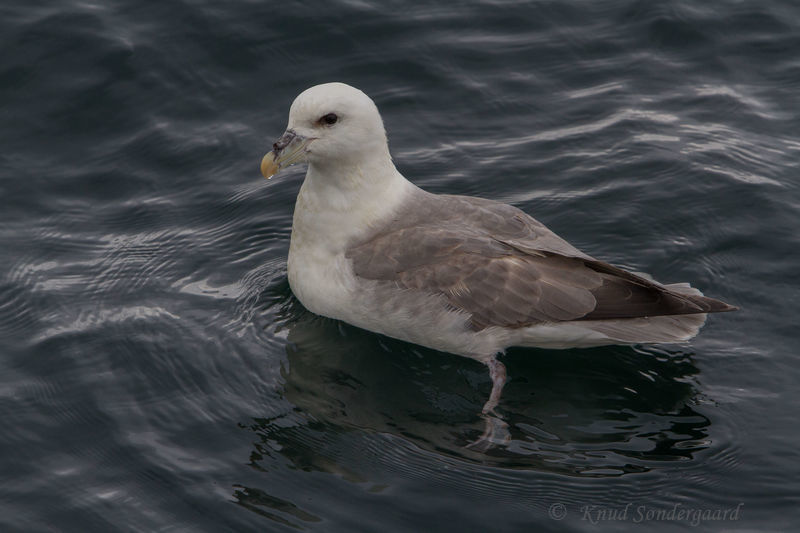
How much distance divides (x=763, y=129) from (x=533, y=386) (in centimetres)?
350

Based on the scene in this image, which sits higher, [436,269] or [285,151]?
[285,151]

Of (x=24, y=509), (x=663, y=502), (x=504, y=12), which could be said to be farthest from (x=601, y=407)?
(x=504, y=12)

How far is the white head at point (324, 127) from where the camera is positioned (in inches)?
255

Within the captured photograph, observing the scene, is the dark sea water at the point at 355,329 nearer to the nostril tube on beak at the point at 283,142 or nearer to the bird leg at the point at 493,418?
the bird leg at the point at 493,418

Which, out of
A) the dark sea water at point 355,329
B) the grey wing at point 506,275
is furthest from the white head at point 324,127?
the dark sea water at point 355,329

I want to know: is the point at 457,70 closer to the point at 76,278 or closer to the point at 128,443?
the point at 76,278

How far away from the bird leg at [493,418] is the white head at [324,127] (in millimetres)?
1595

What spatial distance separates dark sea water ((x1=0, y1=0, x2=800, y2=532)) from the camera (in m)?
5.70

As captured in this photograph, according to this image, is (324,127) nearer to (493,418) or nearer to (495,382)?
(495,382)

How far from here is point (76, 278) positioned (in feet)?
24.3

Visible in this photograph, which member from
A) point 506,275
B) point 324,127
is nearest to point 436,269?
point 506,275

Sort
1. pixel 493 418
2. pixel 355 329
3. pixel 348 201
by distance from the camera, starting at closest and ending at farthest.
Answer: pixel 493 418 → pixel 348 201 → pixel 355 329

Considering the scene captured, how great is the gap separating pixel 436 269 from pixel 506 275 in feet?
1.39

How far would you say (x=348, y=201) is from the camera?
6.81 meters
